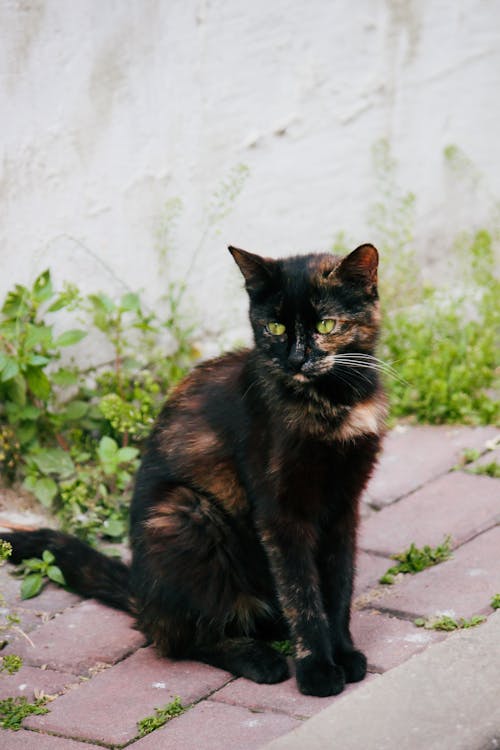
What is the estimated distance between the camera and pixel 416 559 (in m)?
3.85

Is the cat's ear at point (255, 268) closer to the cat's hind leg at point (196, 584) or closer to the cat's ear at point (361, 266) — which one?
the cat's ear at point (361, 266)

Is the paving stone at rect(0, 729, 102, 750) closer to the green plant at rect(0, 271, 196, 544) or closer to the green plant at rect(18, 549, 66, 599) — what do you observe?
the green plant at rect(18, 549, 66, 599)

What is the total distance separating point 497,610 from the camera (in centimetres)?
334

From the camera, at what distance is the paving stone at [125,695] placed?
9.73 ft

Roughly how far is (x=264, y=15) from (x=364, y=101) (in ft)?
2.61

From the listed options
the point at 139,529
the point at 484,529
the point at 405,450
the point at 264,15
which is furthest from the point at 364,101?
the point at 139,529

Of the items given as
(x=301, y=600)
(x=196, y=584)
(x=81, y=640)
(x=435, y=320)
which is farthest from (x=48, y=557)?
(x=435, y=320)

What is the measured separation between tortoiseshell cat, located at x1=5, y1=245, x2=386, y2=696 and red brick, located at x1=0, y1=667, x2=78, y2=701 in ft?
1.01

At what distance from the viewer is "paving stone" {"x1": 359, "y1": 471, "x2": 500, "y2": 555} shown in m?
4.08

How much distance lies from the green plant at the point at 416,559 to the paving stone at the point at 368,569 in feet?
0.12

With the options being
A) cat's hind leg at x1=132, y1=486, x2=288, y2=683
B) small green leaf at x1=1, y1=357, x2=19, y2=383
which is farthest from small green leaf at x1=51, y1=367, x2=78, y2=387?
cat's hind leg at x1=132, y1=486, x2=288, y2=683

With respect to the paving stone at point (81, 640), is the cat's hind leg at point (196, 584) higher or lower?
higher

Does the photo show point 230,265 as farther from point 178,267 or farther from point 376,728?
point 376,728

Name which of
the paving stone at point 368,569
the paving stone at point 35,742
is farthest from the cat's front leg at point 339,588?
the paving stone at point 35,742
